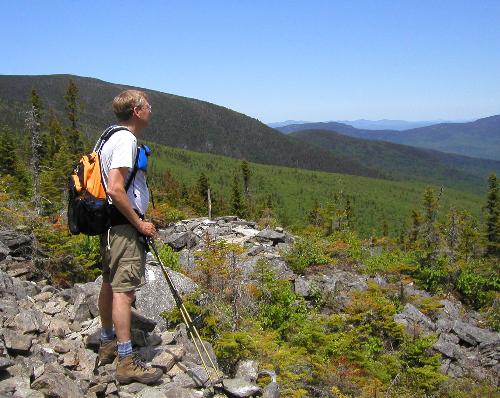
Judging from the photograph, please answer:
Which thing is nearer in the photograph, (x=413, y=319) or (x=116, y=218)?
(x=116, y=218)

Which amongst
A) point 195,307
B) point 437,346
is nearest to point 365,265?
point 437,346

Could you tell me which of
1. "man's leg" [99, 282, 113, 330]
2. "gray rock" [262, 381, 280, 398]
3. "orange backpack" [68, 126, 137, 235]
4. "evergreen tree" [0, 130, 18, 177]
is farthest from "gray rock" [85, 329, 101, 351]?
"evergreen tree" [0, 130, 18, 177]

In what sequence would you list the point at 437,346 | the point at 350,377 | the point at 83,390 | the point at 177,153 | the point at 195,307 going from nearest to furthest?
the point at 83,390 → the point at 195,307 → the point at 350,377 → the point at 437,346 → the point at 177,153

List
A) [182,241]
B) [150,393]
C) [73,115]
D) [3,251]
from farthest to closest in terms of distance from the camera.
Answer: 1. [73,115]
2. [182,241]
3. [3,251]
4. [150,393]

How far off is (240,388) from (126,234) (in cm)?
194

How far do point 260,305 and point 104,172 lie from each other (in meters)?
6.27

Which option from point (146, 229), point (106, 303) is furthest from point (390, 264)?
point (146, 229)

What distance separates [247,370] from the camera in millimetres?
5246

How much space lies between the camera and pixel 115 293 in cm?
425

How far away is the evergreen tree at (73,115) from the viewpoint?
49875 mm

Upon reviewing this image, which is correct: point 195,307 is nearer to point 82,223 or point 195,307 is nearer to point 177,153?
point 82,223

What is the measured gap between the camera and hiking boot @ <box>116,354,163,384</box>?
14.2 feet

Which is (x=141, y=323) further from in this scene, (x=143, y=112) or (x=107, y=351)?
(x=143, y=112)

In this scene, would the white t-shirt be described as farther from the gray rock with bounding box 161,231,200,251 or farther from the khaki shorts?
the gray rock with bounding box 161,231,200,251
